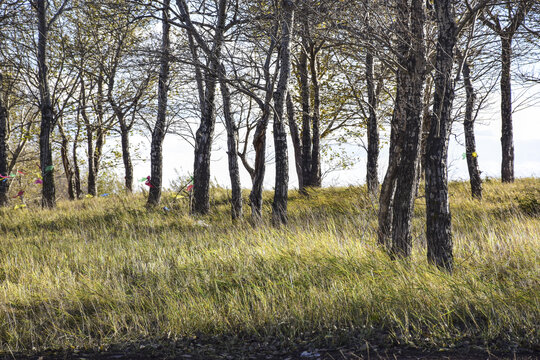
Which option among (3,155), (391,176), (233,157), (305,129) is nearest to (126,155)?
(3,155)

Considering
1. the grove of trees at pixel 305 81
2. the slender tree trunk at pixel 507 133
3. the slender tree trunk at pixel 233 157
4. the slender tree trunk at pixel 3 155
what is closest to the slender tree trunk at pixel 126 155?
the grove of trees at pixel 305 81

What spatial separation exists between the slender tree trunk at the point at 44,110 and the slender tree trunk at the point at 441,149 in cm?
1121

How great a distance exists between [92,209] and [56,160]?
1480cm

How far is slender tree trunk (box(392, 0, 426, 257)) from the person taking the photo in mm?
5395

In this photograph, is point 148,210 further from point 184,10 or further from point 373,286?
point 373,286

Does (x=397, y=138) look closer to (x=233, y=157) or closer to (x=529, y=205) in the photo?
(x=233, y=157)

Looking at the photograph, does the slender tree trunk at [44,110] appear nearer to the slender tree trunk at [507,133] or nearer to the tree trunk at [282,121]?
the tree trunk at [282,121]

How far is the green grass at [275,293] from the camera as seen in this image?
12.5 ft

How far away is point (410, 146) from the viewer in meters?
5.47

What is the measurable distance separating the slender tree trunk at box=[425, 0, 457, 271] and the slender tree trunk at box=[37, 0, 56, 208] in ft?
36.8

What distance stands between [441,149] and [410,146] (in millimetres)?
726

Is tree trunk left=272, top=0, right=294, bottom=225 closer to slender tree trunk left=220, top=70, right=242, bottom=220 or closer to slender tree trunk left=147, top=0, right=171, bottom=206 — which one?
slender tree trunk left=220, top=70, right=242, bottom=220

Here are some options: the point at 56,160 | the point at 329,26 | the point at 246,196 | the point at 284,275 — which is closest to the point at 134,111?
the point at 246,196

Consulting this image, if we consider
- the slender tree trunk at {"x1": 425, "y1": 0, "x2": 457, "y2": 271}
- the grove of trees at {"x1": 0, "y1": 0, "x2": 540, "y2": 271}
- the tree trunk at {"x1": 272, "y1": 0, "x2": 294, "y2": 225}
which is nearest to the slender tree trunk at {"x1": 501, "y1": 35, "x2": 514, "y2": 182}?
the grove of trees at {"x1": 0, "y1": 0, "x2": 540, "y2": 271}
